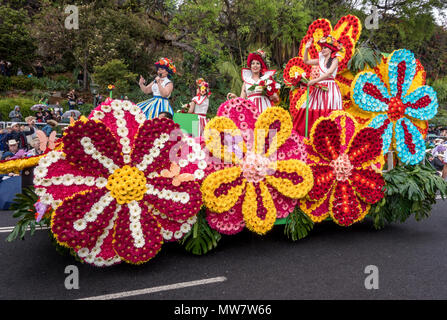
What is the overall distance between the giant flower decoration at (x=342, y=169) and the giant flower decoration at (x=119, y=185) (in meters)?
1.32

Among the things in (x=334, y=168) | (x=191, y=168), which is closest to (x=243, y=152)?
(x=191, y=168)

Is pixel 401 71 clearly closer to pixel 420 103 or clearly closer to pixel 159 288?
pixel 420 103

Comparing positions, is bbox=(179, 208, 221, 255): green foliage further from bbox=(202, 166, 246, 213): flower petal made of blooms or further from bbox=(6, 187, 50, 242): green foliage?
bbox=(6, 187, 50, 242): green foliage

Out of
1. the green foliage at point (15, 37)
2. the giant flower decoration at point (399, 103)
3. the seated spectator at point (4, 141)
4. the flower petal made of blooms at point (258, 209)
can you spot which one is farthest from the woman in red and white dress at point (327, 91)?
the green foliage at point (15, 37)

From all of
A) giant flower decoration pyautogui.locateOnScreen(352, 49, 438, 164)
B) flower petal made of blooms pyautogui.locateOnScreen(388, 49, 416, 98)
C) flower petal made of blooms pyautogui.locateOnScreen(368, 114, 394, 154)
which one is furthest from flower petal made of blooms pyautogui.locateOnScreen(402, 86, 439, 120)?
flower petal made of blooms pyautogui.locateOnScreen(368, 114, 394, 154)

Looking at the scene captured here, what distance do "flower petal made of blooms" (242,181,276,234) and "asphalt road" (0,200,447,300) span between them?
0.32m

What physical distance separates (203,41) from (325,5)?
676 cm

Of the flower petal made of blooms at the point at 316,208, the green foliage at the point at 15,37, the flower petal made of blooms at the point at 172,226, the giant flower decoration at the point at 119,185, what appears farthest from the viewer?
the green foliage at the point at 15,37

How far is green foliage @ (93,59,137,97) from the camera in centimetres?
1669

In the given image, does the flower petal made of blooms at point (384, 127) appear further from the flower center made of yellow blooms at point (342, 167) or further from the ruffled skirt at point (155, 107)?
the ruffled skirt at point (155, 107)

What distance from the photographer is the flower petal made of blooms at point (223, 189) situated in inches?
121

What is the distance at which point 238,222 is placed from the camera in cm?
327
